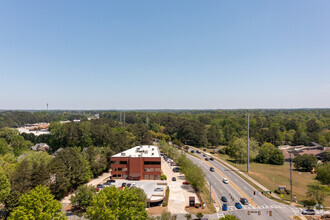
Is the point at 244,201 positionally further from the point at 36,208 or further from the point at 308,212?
the point at 36,208

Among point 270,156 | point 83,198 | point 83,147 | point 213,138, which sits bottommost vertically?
point 270,156

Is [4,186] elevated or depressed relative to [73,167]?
elevated

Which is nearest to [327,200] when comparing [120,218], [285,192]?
[285,192]

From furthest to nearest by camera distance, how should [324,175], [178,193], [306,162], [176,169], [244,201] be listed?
[306,162], [176,169], [324,175], [178,193], [244,201]

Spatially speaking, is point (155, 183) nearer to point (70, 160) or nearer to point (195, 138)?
point (70, 160)

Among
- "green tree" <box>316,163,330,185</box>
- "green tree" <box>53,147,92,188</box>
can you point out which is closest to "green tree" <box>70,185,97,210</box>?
"green tree" <box>53,147,92,188</box>

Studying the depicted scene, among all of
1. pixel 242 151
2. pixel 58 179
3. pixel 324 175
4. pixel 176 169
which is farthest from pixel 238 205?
pixel 242 151
